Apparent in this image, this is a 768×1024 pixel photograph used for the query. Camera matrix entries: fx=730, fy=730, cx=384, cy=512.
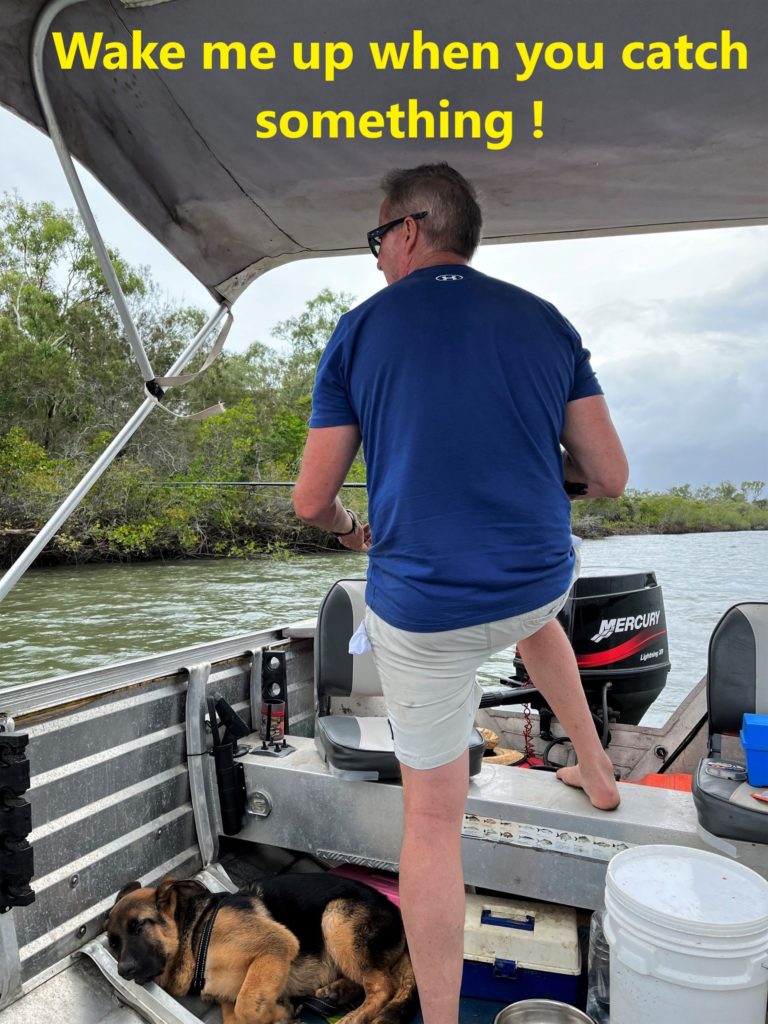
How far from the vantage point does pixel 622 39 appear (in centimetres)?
157

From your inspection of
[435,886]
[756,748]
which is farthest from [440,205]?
[756,748]

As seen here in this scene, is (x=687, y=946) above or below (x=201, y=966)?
above

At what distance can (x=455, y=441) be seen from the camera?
1.31 meters

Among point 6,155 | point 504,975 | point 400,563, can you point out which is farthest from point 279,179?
point 6,155

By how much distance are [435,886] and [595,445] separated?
94 cm

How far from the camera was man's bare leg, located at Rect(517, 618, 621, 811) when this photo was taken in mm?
1825

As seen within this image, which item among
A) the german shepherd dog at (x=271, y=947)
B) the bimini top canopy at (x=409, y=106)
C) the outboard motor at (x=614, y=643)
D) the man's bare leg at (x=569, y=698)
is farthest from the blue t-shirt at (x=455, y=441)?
the outboard motor at (x=614, y=643)

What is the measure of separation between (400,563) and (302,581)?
1748cm

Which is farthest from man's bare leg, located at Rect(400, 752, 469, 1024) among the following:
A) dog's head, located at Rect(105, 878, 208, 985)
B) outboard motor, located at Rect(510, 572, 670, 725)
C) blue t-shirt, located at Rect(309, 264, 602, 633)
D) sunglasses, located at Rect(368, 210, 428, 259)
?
outboard motor, located at Rect(510, 572, 670, 725)

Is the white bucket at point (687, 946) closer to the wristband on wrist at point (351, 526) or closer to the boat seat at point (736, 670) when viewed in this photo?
the boat seat at point (736, 670)

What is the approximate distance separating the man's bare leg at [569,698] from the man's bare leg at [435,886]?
1.62ft

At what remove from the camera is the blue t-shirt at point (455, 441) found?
4.32ft

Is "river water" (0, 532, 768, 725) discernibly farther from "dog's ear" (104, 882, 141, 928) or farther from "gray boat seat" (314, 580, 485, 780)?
"dog's ear" (104, 882, 141, 928)

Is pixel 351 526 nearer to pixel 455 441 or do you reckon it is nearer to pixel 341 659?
pixel 455 441
